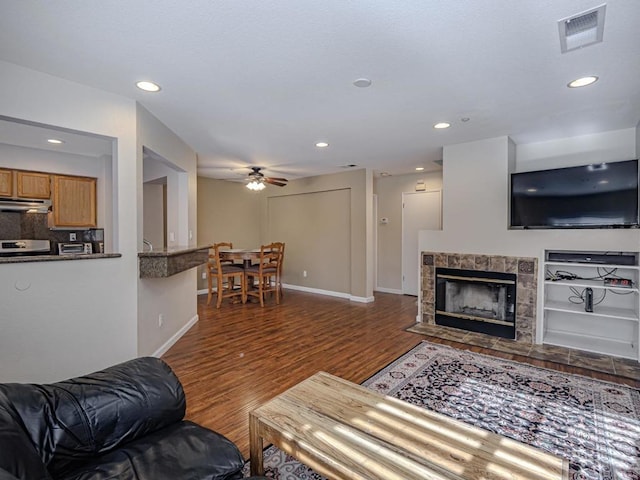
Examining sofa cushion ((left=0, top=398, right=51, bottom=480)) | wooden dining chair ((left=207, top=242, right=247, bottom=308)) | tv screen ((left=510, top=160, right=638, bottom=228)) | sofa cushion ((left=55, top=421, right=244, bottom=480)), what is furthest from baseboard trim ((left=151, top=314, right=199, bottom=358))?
tv screen ((left=510, top=160, right=638, bottom=228))

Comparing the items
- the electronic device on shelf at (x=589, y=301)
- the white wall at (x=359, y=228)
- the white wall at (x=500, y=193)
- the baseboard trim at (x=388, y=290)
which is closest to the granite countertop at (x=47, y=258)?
the white wall at (x=500, y=193)

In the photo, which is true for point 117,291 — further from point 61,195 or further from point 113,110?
point 61,195

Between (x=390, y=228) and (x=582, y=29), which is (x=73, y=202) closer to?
(x=390, y=228)

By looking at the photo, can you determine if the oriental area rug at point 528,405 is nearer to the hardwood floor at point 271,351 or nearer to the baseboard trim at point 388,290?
the hardwood floor at point 271,351

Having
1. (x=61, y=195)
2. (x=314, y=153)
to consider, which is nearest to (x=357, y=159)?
(x=314, y=153)

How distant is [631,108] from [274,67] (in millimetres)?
3331

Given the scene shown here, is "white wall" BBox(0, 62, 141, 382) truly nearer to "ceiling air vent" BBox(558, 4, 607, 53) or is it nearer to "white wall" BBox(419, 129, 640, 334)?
"ceiling air vent" BBox(558, 4, 607, 53)

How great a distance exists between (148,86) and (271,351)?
2724 mm

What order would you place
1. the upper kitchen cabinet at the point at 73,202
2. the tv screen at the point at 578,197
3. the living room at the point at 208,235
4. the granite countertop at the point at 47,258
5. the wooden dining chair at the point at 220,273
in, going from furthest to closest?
the wooden dining chair at the point at 220,273 < the upper kitchen cabinet at the point at 73,202 < the tv screen at the point at 578,197 < the living room at the point at 208,235 < the granite countertop at the point at 47,258

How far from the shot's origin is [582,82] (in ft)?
8.41

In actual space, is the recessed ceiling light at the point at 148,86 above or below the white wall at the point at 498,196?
above

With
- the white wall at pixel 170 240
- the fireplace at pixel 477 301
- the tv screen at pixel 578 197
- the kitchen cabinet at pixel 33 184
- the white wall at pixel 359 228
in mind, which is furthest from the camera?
the white wall at pixel 359 228

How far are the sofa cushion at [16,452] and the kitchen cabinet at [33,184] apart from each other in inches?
176

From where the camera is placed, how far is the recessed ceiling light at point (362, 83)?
249 centimetres
